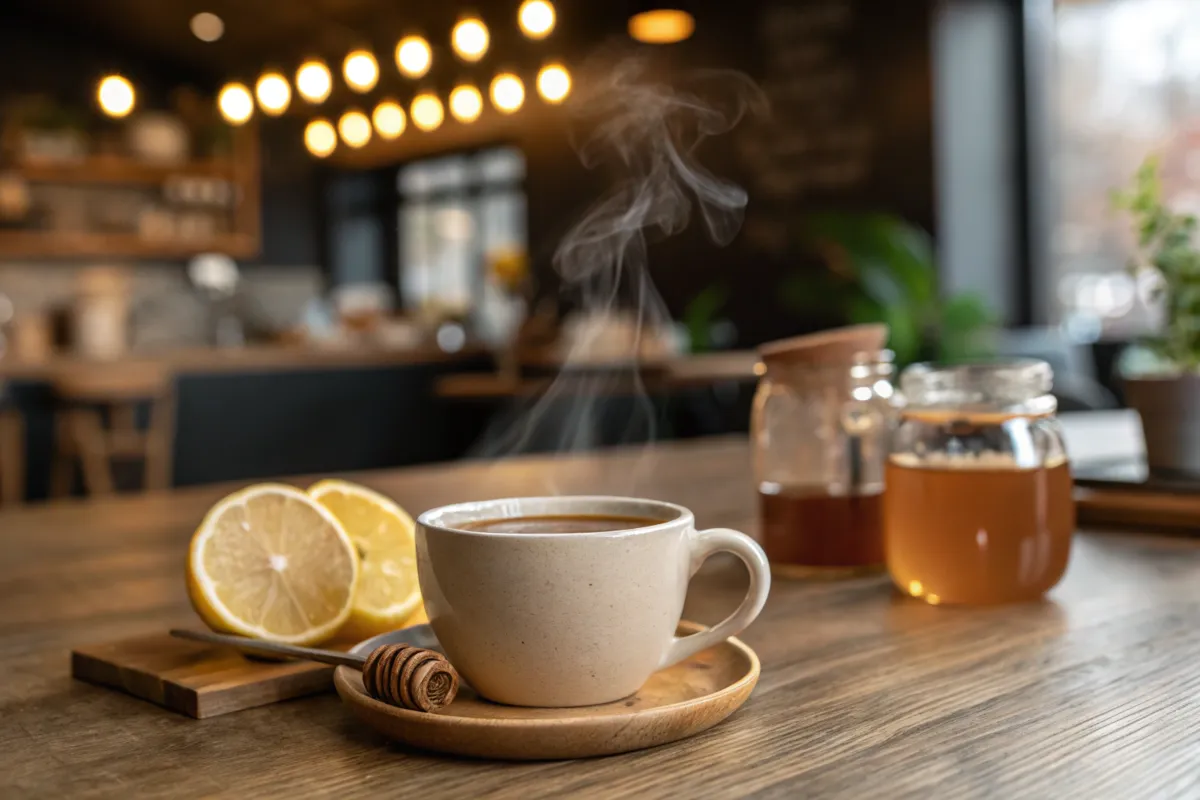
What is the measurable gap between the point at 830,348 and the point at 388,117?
5.79 meters

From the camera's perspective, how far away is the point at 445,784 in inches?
19.4

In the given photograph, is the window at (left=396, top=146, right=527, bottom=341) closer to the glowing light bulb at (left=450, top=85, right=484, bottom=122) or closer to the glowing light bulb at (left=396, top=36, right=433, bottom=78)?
the glowing light bulb at (left=450, top=85, right=484, bottom=122)

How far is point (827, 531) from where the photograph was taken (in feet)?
3.05

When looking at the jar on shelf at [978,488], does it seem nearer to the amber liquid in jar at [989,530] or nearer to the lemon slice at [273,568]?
the amber liquid in jar at [989,530]

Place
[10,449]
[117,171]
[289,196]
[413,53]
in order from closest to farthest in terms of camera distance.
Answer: [10,449], [413,53], [117,171], [289,196]

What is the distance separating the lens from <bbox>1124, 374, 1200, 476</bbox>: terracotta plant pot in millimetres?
1140

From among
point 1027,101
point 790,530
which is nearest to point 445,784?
point 790,530

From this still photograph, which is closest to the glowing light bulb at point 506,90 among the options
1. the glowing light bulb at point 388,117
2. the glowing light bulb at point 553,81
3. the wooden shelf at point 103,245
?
the glowing light bulb at point 553,81

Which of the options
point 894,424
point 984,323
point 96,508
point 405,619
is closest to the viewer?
point 405,619

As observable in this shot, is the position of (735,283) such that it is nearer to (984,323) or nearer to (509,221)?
(984,323)

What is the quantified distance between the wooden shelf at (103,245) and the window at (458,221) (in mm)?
1554

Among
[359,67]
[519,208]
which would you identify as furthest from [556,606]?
[519,208]

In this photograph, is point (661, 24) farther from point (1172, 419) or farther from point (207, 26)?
point (207, 26)

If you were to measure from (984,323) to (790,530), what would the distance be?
14.4ft
